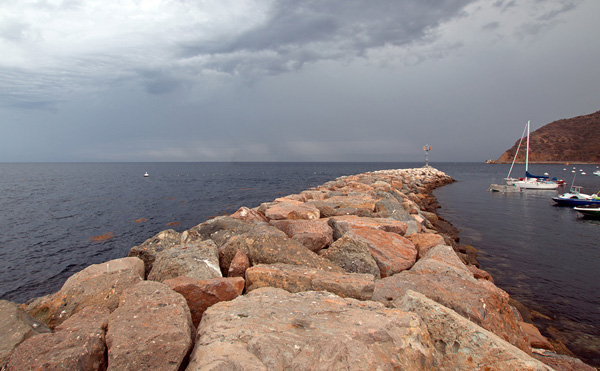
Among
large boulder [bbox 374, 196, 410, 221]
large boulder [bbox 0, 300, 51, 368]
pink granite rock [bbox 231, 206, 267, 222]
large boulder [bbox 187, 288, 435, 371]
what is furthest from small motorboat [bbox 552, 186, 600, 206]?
large boulder [bbox 0, 300, 51, 368]

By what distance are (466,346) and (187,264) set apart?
13.0 ft

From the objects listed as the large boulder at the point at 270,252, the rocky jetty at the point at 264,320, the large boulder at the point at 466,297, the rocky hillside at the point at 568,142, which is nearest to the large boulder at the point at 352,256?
the rocky jetty at the point at 264,320

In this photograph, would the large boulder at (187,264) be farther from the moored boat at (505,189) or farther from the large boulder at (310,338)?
the moored boat at (505,189)

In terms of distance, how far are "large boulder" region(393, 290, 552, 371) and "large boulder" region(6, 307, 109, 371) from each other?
131 inches

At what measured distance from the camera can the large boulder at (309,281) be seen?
4047 millimetres

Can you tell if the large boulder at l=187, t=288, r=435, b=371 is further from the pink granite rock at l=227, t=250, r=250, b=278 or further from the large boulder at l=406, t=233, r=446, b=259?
the large boulder at l=406, t=233, r=446, b=259

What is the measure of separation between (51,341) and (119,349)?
76 cm

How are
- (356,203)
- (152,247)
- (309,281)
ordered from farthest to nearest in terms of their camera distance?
(356,203), (152,247), (309,281)

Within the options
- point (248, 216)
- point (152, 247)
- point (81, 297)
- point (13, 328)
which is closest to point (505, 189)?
point (248, 216)

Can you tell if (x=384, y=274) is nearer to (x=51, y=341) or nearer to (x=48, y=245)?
(x=51, y=341)

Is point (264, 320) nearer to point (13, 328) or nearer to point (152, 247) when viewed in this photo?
point (13, 328)

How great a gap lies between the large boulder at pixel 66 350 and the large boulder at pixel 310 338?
3.10ft

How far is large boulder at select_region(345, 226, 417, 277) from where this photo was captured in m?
5.92

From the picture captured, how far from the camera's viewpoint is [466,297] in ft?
12.8
